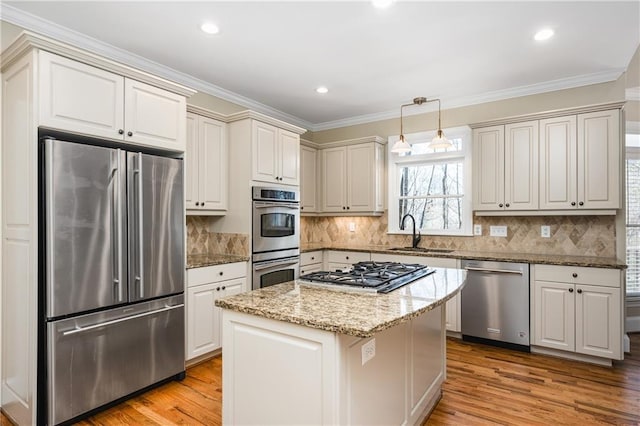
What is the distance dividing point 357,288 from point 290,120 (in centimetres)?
362

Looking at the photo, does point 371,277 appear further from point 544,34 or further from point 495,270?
point 544,34

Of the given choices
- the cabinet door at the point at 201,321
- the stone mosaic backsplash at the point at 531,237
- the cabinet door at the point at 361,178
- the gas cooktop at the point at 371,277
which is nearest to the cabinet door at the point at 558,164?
the stone mosaic backsplash at the point at 531,237

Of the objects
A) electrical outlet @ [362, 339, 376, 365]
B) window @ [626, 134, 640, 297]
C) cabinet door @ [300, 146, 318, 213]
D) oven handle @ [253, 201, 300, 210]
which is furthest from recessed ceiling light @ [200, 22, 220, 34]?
window @ [626, 134, 640, 297]

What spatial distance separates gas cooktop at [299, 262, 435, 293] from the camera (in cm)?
203

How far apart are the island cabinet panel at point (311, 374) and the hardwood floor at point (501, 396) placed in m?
0.71

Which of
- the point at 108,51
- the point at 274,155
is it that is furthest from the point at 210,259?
the point at 108,51

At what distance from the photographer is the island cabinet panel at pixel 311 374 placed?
1.49 metres

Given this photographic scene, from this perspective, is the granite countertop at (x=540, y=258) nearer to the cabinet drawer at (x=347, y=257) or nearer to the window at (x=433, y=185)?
the cabinet drawer at (x=347, y=257)

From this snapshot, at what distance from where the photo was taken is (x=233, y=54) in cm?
312

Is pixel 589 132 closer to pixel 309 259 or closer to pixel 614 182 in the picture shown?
pixel 614 182

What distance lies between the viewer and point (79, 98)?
230 cm

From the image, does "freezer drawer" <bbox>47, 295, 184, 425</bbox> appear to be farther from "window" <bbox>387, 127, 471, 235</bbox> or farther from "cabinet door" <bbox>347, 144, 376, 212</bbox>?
"window" <bbox>387, 127, 471, 235</bbox>

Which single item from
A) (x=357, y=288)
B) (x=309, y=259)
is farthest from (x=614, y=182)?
(x=309, y=259)

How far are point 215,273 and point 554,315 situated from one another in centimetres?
313
